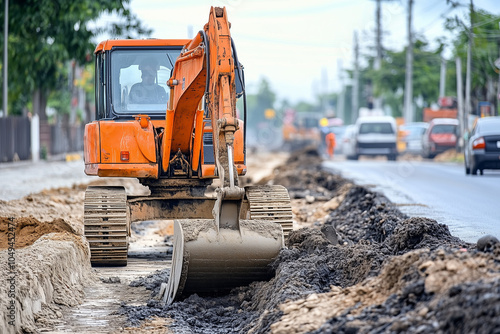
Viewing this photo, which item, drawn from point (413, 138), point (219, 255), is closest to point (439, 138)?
point (413, 138)

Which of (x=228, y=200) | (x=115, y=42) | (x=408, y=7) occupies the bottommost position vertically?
(x=228, y=200)

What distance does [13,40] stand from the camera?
33.3 metres

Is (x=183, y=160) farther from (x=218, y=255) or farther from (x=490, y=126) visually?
(x=490, y=126)

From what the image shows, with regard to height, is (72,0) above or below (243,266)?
above

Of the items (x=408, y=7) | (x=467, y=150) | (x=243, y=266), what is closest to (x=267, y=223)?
(x=243, y=266)

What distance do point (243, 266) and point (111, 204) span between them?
3141 millimetres

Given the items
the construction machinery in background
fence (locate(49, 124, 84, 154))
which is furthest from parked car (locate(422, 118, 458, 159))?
fence (locate(49, 124, 84, 154))

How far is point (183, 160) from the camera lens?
11.1 metres

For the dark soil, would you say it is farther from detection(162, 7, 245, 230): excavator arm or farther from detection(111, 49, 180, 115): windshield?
detection(111, 49, 180, 115): windshield

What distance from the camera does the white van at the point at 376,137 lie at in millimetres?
37156

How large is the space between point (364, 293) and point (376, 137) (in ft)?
104

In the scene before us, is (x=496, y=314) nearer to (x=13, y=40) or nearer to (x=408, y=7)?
(x=13, y=40)

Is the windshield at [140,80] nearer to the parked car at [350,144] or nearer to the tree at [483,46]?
the parked car at [350,144]

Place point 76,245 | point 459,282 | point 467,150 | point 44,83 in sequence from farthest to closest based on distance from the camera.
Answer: point 44,83
point 467,150
point 76,245
point 459,282
